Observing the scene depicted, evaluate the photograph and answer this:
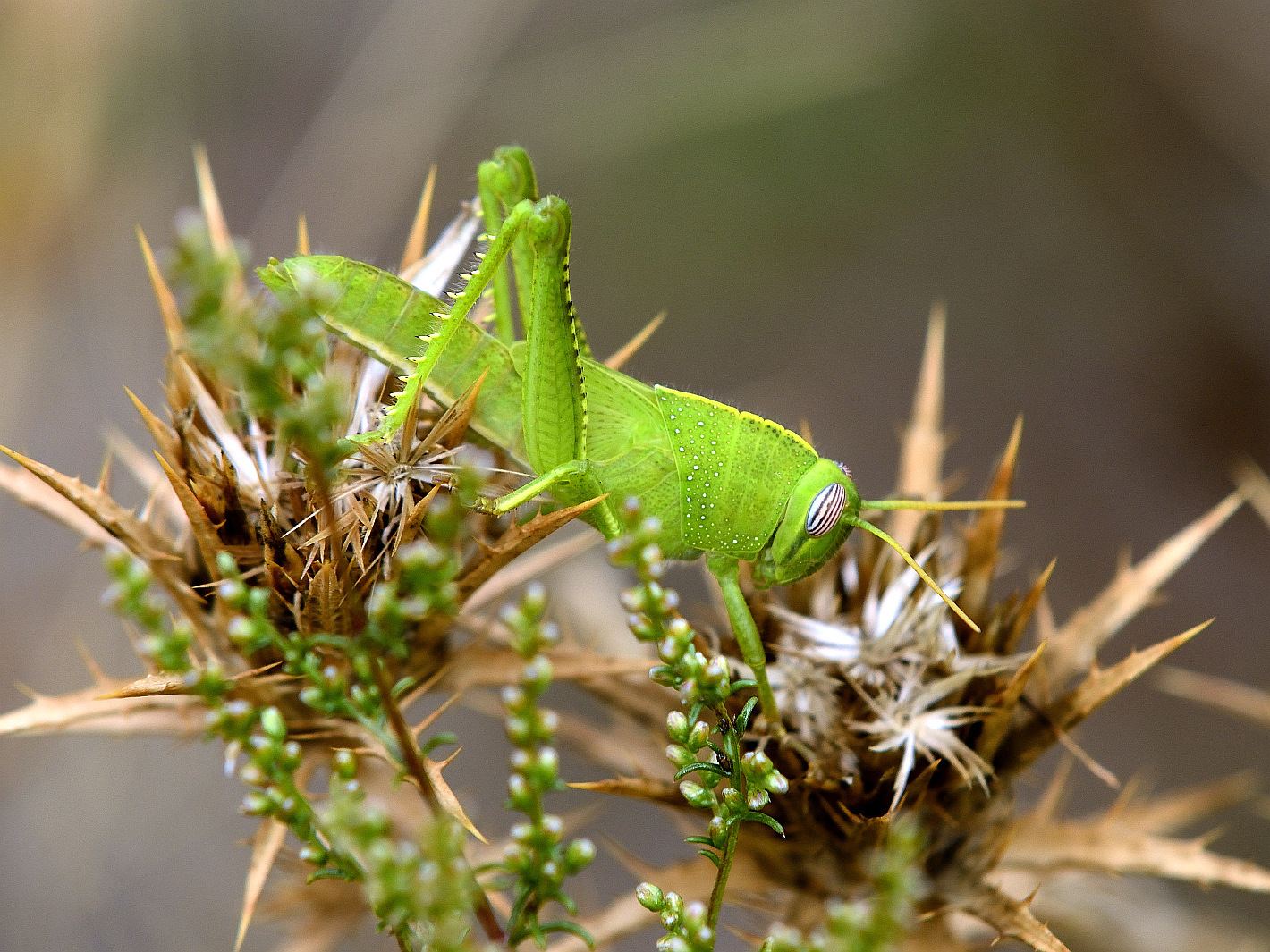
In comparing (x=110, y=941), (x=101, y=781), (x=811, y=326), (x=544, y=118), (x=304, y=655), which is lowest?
(x=110, y=941)

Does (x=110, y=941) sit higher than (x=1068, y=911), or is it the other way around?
(x=1068, y=911)

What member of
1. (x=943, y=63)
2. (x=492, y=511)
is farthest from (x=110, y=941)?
(x=943, y=63)

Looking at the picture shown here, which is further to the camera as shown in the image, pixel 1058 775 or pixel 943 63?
pixel 943 63

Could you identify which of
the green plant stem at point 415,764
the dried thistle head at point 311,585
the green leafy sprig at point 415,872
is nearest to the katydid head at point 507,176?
the dried thistle head at point 311,585

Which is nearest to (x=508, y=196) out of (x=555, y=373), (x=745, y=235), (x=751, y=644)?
(x=555, y=373)

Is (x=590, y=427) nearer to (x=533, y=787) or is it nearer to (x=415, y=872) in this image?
(x=533, y=787)

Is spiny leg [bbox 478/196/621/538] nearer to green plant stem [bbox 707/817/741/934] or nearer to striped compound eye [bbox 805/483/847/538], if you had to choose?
striped compound eye [bbox 805/483/847/538]

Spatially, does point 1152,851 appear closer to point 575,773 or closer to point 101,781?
point 575,773
